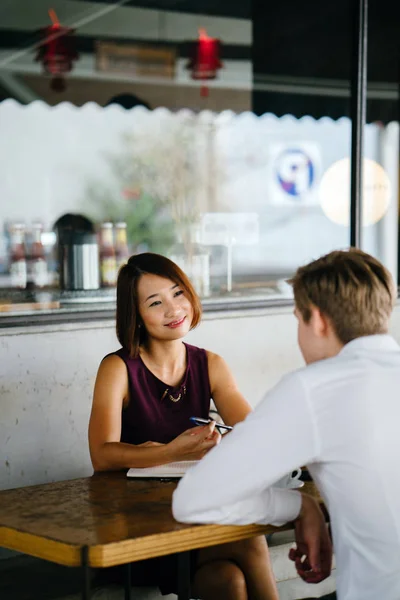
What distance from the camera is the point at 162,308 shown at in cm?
252

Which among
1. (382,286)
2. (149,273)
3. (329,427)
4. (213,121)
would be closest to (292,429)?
(329,427)

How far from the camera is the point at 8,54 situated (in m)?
6.21

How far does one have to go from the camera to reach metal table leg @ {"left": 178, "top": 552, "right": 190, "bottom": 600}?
1869 millimetres

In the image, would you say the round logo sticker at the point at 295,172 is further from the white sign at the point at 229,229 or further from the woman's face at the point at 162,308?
the woman's face at the point at 162,308

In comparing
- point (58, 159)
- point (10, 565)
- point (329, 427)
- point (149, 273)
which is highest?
point (58, 159)

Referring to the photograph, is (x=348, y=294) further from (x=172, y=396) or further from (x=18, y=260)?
(x=18, y=260)

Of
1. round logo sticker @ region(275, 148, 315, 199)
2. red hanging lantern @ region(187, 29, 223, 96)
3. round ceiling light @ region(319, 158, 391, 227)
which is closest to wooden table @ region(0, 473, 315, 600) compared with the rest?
round ceiling light @ region(319, 158, 391, 227)

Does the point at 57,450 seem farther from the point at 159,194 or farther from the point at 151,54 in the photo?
the point at 151,54

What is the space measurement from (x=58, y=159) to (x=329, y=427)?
502 centimetres

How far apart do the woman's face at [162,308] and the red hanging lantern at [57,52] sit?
415 centimetres

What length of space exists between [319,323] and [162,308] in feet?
2.88

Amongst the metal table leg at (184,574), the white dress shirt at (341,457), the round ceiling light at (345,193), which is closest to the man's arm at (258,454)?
the white dress shirt at (341,457)

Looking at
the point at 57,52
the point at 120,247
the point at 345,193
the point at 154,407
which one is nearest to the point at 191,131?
the point at 57,52

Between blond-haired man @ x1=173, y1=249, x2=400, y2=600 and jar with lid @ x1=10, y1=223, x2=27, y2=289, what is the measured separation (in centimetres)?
291
